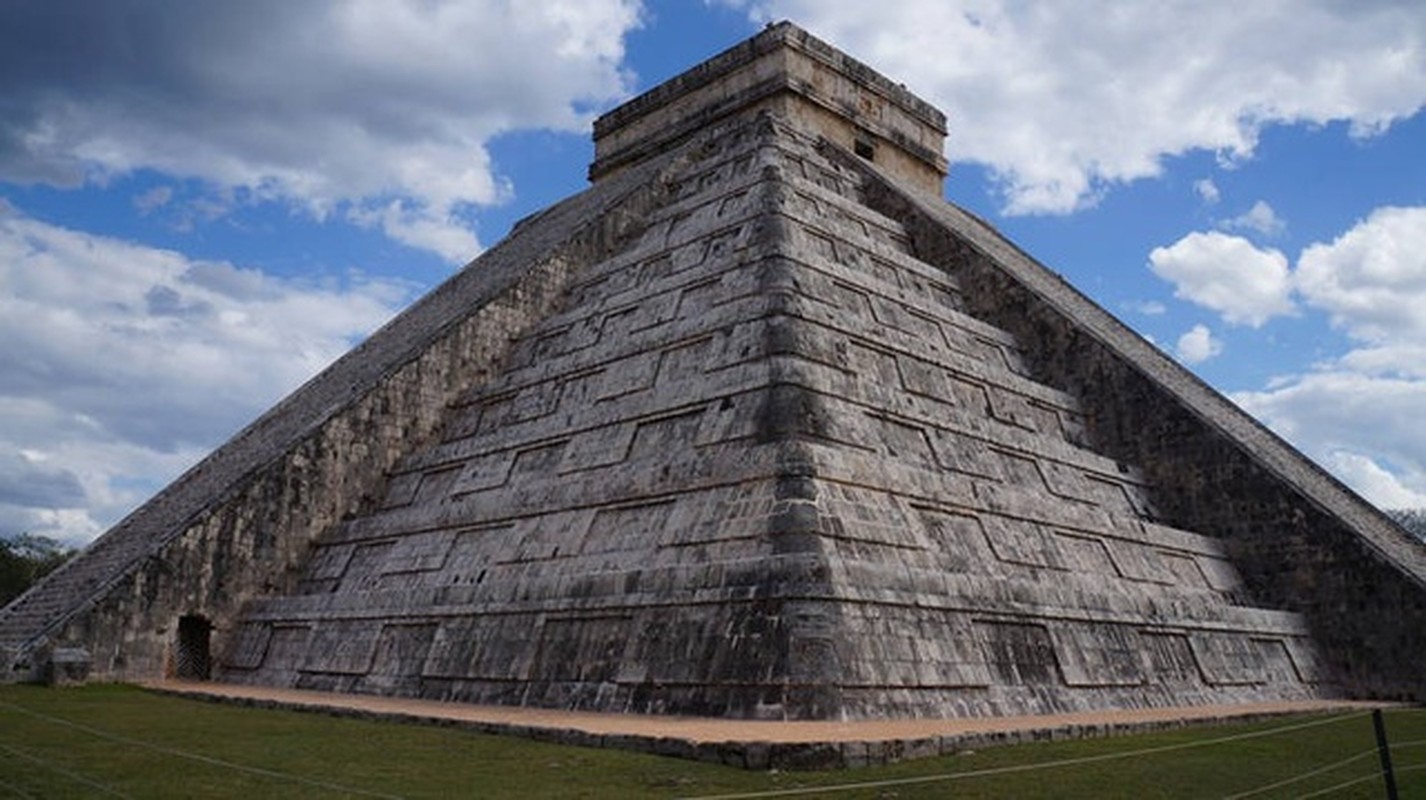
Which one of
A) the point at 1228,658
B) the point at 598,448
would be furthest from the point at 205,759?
the point at 1228,658

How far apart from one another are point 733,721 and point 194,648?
8.88 m

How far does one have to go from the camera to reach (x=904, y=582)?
31.0ft

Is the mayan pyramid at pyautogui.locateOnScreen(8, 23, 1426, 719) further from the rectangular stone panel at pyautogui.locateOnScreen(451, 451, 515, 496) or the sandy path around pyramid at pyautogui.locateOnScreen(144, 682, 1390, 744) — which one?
the sandy path around pyramid at pyautogui.locateOnScreen(144, 682, 1390, 744)

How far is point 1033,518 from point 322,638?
309 inches

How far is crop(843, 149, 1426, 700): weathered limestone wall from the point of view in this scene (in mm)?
13273

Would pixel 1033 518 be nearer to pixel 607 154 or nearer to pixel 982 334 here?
pixel 982 334

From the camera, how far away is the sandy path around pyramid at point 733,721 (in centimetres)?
745

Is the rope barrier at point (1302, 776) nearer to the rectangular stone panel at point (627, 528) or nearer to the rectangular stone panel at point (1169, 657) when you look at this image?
the rectangular stone panel at point (1169, 657)

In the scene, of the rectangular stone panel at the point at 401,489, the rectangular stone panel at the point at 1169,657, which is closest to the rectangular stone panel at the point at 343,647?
the rectangular stone panel at the point at 401,489

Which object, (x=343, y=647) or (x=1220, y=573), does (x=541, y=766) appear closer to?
(x=343, y=647)

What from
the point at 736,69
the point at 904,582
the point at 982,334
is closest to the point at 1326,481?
the point at 982,334

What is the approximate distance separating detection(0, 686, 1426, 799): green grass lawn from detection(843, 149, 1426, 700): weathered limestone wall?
4.03 m

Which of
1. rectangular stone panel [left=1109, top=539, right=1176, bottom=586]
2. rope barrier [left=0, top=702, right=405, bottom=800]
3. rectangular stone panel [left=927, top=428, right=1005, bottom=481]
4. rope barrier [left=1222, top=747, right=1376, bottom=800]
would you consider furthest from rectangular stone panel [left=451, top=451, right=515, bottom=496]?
rope barrier [left=1222, top=747, right=1376, bottom=800]

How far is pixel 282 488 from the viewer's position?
15133mm
